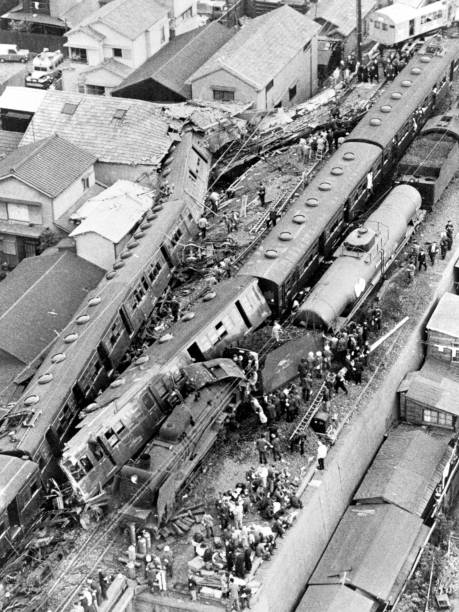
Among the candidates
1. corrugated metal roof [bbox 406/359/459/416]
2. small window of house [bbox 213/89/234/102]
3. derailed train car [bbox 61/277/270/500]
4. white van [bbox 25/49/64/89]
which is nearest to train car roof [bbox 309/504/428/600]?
corrugated metal roof [bbox 406/359/459/416]

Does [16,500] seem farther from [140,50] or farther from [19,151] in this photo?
[140,50]

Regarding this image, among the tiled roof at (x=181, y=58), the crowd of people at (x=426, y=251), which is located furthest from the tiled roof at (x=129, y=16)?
the crowd of people at (x=426, y=251)

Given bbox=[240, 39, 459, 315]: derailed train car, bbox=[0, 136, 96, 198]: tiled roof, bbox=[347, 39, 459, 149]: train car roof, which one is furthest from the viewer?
bbox=[0, 136, 96, 198]: tiled roof

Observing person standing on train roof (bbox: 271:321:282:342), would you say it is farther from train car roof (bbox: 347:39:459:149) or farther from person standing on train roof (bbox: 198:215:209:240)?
train car roof (bbox: 347:39:459:149)

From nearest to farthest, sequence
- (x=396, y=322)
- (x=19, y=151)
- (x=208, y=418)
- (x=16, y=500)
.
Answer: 1. (x=16, y=500)
2. (x=208, y=418)
3. (x=396, y=322)
4. (x=19, y=151)

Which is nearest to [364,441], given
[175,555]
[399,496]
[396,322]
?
[399,496]

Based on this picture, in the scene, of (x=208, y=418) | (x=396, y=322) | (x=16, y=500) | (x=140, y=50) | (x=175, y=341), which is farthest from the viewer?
(x=140, y=50)
